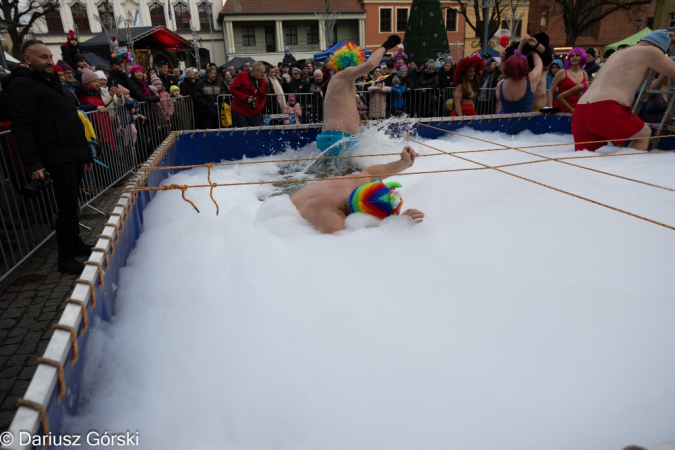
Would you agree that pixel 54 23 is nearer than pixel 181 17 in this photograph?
Yes

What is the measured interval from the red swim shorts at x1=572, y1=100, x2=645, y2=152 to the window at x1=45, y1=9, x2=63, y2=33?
1474 inches

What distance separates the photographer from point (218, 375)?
5.20 ft

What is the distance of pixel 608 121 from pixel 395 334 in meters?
3.17

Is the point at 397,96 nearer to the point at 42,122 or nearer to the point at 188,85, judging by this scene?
the point at 188,85

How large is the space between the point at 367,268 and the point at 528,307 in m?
0.83

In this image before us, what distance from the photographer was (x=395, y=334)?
184cm

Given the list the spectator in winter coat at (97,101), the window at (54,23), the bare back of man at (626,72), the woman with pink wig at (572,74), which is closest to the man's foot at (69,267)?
the spectator in winter coat at (97,101)

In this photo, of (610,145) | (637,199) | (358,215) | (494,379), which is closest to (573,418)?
(494,379)

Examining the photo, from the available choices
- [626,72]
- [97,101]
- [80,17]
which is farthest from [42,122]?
[80,17]

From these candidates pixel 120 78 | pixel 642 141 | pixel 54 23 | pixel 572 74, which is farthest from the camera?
pixel 54 23

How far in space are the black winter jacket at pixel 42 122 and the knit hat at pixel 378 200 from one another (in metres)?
2.19

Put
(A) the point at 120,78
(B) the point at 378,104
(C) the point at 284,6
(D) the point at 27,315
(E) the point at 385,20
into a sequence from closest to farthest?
(D) the point at 27,315 → (A) the point at 120,78 → (B) the point at 378,104 → (C) the point at 284,6 → (E) the point at 385,20

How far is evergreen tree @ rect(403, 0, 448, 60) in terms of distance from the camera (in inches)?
624

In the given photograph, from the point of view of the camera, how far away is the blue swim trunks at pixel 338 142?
4415 mm
